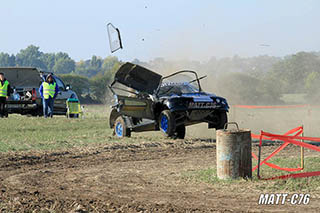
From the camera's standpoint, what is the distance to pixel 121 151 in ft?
43.2

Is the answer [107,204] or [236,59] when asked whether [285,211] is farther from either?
[236,59]

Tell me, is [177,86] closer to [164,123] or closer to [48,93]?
[164,123]

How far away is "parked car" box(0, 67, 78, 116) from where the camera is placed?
72.5 ft

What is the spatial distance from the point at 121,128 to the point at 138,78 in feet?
5.39

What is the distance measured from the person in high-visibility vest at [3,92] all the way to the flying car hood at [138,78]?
23.8 ft

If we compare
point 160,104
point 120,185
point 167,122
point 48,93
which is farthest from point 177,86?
point 48,93

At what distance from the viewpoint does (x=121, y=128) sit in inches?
634

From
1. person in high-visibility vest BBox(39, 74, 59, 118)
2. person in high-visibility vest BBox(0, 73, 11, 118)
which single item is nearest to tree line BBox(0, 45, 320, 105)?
person in high-visibility vest BBox(39, 74, 59, 118)

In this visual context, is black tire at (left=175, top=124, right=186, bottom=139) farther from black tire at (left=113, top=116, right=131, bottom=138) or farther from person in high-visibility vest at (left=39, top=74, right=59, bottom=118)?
person in high-visibility vest at (left=39, top=74, right=59, bottom=118)

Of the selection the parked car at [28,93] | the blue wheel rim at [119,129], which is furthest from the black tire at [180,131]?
the parked car at [28,93]

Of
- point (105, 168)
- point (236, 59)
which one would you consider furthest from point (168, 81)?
point (236, 59)

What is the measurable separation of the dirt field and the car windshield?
2632mm

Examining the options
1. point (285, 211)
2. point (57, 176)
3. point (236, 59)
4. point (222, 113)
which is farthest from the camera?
point (236, 59)

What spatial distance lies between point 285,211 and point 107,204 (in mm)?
2259
